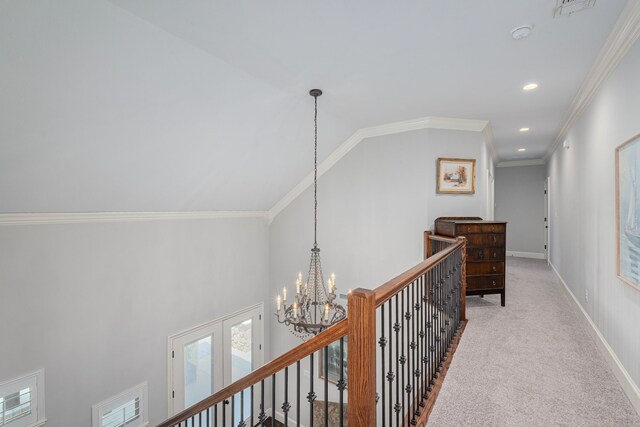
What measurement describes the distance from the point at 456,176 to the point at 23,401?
18.8ft

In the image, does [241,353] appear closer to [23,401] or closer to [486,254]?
[23,401]

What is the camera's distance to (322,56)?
2.75 m

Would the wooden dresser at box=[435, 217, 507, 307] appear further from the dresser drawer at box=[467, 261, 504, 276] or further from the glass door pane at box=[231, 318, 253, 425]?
the glass door pane at box=[231, 318, 253, 425]

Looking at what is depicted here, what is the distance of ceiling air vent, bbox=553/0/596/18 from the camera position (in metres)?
2.10

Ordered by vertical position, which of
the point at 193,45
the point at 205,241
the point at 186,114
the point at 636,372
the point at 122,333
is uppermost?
the point at 193,45

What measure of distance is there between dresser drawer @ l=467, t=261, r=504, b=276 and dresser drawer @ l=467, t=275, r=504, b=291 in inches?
2.4

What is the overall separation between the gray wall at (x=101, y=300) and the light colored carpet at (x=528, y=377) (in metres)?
3.74

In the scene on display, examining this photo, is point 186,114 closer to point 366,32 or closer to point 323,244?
point 366,32

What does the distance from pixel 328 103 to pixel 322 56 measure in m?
1.13

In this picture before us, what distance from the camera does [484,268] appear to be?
13.1 ft

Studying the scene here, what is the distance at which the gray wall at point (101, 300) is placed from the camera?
3250 millimetres

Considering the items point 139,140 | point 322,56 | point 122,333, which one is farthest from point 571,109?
point 122,333

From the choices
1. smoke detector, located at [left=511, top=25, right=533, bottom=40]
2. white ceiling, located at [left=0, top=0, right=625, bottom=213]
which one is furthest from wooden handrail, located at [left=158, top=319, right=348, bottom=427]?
smoke detector, located at [left=511, top=25, right=533, bottom=40]

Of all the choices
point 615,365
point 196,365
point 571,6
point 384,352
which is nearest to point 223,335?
point 196,365
